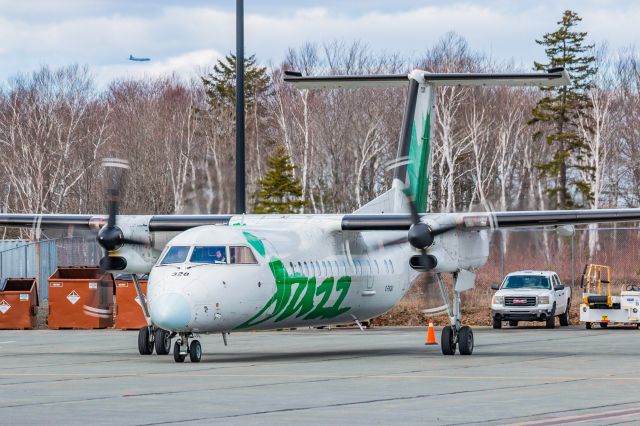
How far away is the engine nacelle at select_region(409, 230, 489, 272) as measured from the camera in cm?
2180

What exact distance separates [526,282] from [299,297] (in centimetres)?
1461

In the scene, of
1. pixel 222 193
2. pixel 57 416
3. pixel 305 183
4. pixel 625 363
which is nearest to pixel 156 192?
pixel 305 183

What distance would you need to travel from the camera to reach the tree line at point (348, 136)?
61.2 meters

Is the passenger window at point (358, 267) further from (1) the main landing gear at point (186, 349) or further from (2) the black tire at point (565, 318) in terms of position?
(2) the black tire at point (565, 318)

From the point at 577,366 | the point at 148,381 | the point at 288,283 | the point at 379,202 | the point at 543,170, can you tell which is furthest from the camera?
the point at 543,170

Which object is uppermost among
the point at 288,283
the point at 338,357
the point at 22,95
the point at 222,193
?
the point at 22,95

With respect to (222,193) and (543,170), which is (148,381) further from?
(543,170)

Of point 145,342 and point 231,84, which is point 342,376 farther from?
point 231,84

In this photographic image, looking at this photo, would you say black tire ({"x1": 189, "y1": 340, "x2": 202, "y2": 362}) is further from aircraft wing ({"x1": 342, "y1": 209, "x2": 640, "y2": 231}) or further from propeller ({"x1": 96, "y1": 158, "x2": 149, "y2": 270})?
aircraft wing ({"x1": 342, "y1": 209, "x2": 640, "y2": 231})

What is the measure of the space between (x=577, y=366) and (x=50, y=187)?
154ft

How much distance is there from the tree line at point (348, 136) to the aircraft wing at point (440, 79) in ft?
94.9

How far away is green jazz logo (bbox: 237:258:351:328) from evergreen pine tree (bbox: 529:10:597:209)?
41.3 metres

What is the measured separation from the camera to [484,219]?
71.7 ft

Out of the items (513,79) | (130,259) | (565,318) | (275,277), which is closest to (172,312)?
(275,277)
